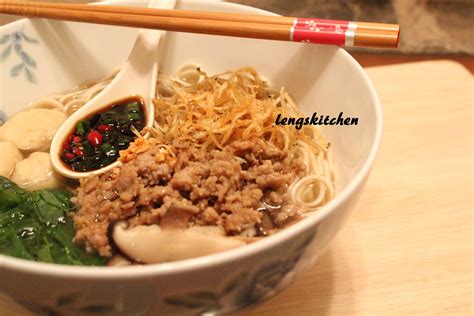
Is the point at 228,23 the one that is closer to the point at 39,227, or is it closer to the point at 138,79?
the point at 138,79

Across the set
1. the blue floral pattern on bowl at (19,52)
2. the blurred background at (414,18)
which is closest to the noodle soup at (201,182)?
the blue floral pattern on bowl at (19,52)

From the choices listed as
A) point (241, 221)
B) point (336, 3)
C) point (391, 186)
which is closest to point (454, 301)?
point (391, 186)

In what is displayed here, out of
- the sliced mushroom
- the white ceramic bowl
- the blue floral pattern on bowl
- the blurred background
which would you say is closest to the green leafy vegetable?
the sliced mushroom

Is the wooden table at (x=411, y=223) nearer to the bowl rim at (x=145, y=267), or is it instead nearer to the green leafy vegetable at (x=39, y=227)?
the bowl rim at (x=145, y=267)

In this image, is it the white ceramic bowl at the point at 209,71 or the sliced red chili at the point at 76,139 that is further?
the sliced red chili at the point at 76,139

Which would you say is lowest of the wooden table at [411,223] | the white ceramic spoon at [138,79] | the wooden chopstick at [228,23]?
the wooden table at [411,223]

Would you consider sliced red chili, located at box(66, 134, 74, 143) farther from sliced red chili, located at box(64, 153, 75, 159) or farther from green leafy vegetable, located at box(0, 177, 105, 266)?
green leafy vegetable, located at box(0, 177, 105, 266)

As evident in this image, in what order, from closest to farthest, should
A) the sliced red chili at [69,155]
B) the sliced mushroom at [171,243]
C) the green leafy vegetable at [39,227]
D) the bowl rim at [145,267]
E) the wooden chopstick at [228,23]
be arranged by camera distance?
1. the bowl rim at [145,267]
2. the sliced mushroom at [171,243]
3. the green leafy vegetable at [39,227]
4. the wooden chopstick at [228,23]
5. the sliced red chili at [69,155]

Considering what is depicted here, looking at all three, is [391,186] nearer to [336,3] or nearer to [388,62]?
[388,62]
